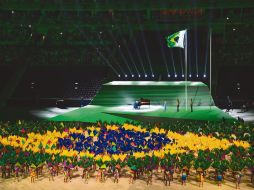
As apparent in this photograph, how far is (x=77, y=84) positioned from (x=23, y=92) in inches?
240

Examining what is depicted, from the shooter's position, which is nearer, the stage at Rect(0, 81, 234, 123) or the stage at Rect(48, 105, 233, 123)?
the stage at Rect(48, 105, 233, 123)

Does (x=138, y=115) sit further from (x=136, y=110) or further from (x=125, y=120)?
(x=136, y=110)

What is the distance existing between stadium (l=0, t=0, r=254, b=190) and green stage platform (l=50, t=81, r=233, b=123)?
0.09 metres

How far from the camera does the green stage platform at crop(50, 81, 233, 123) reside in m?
28.8

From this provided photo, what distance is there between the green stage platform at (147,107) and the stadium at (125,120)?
0.30 feet

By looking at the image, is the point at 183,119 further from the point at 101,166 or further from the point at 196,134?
the point at 101,166

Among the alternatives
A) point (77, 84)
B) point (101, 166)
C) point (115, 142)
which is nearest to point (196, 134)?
point (115, 142)

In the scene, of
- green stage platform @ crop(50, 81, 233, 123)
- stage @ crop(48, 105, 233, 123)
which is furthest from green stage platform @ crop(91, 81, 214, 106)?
stage @ crop(48, 105, 233, 123)

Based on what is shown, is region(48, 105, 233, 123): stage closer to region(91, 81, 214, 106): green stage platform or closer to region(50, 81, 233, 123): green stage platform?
region(50, 81, 233, 123): green stage platform

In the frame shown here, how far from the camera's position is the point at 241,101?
125ft

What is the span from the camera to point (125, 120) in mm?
27812

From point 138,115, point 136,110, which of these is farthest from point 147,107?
point 138,115

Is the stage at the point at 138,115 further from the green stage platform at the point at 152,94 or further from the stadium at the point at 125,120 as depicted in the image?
the green stage platform at the point at 152,94

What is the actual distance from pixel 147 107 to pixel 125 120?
6.95 metres
